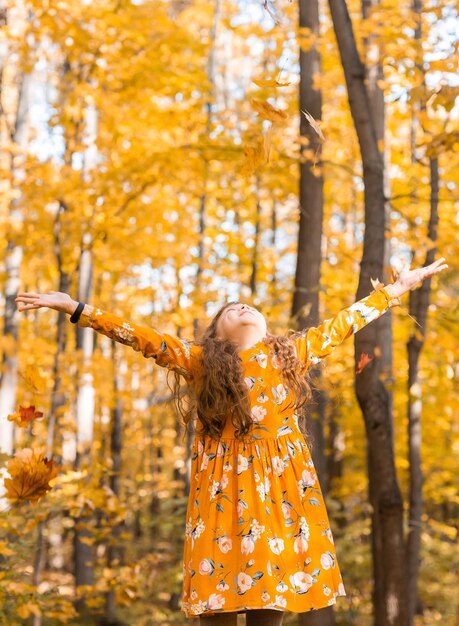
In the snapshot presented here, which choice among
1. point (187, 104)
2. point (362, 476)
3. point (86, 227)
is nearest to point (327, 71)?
point (187, 104)

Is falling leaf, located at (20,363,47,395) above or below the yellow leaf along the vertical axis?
above

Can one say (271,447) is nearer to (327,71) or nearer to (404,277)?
(404,277)

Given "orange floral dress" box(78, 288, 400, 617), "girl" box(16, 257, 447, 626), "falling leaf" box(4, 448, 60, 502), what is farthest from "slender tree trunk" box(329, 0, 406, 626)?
"falling leaf" box(4, 448, 60, 502)

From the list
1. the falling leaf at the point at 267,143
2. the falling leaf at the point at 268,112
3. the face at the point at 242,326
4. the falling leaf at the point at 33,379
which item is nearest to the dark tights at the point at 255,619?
the face at the point at 242,326

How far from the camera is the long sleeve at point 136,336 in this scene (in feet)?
9.89

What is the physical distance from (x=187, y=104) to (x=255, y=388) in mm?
7960

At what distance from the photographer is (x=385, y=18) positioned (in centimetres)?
551

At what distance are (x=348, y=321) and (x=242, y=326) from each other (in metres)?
0.45

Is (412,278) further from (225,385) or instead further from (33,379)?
(33,379)

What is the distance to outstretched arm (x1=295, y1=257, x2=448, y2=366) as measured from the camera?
3.26 meters

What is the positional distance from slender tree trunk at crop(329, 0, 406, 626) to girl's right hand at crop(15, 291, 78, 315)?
80.6 inches

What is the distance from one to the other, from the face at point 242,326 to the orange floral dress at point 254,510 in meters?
0.06

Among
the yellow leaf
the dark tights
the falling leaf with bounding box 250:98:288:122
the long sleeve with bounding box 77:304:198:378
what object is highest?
the falling leaf with bounding box 250:98:288:122

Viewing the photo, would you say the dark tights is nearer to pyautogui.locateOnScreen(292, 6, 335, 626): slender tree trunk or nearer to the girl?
the girl
